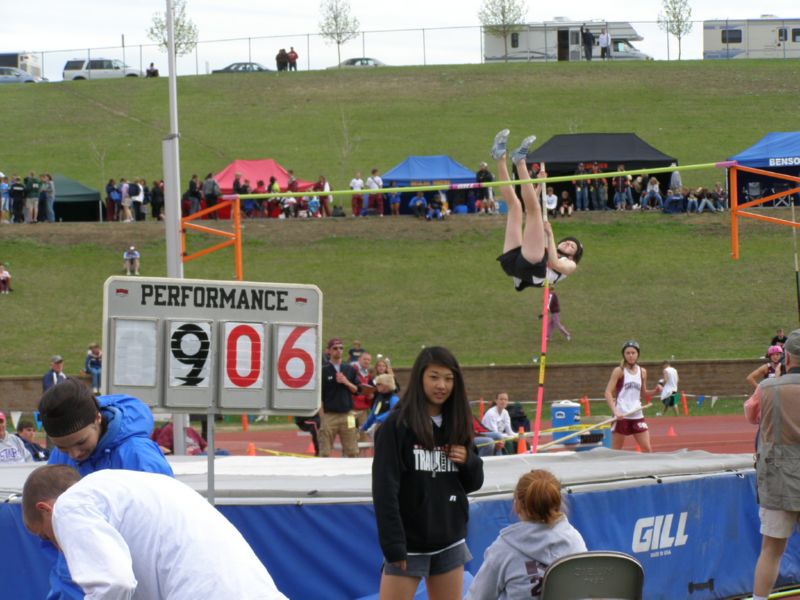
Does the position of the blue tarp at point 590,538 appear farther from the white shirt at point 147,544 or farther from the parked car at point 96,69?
the parked car at point 96,69

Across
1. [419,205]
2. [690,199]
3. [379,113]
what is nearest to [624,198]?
[690,199]

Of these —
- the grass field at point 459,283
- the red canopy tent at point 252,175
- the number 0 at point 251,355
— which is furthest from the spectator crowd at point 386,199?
the number 0 at point 251,355

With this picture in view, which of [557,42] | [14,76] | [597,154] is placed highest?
[557,42]

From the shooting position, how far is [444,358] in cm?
548

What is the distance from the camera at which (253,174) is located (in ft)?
127

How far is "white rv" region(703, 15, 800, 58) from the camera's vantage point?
221 feet

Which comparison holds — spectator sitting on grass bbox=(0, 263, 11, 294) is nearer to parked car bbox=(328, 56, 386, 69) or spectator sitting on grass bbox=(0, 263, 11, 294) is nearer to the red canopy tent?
the red canopy tent

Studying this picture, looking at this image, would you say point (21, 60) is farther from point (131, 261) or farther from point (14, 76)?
point (131, 261)

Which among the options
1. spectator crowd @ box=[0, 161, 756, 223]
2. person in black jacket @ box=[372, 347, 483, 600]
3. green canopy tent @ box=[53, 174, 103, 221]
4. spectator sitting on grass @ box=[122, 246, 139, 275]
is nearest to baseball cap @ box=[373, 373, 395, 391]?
person in black jacket @ box=[372, 347, 483, 600]

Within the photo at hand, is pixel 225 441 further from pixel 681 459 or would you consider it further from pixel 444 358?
pixel 444 358

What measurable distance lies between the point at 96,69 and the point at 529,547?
6282cm

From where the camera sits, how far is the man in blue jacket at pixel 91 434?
412 centimetres

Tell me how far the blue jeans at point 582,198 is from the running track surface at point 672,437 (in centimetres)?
1584

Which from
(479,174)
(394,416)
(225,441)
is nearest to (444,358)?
(394,416)
